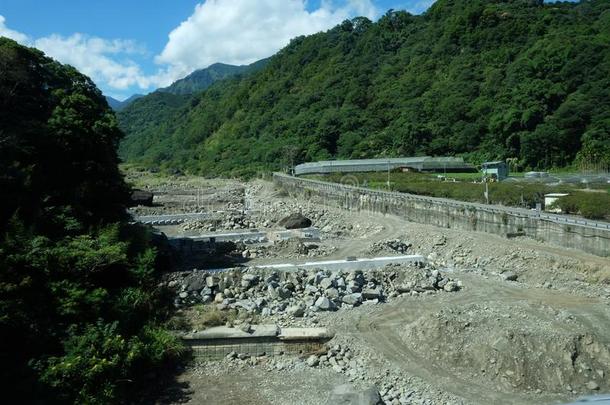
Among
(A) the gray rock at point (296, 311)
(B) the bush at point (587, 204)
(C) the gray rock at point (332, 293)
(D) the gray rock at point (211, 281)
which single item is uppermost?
(B) the bush at point (587, 204)

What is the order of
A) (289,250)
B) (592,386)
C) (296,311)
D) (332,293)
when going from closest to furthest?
(592,386), (296,311), (332,293), (289,250)

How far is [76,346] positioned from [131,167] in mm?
122288

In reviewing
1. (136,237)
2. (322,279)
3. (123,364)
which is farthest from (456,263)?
(123,364)

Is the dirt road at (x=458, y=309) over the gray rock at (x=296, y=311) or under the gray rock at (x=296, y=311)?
under

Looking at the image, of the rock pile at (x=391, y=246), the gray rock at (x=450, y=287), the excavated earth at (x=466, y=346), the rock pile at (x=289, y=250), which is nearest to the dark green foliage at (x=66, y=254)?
the excavated earth at (x=466, y=346)

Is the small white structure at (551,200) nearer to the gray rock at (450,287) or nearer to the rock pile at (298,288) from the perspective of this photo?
the rock pile at (298,288)

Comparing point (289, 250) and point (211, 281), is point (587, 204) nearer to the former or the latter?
point (289, 250)

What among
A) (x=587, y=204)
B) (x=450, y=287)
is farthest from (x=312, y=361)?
(x=587, y=204)

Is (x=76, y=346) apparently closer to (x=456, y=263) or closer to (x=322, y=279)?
(x=322, y=279)

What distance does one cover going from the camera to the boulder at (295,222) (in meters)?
37.9

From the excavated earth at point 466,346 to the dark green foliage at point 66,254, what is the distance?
188 cm

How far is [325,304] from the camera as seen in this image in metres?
17.2

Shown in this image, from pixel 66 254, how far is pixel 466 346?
11.9 meters

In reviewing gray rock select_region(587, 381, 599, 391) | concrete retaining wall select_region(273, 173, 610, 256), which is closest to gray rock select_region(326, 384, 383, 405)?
gray rock select_region(587, 381, 599, 391)
